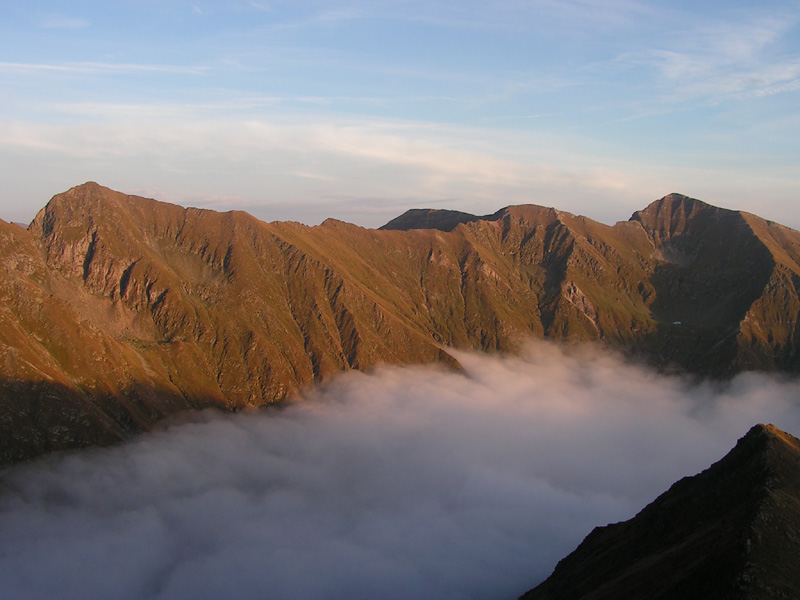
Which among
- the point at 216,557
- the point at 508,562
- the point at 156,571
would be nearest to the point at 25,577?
the point at 156,571

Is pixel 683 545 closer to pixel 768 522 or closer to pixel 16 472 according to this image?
pixel 768 522

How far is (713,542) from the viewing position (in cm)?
7550

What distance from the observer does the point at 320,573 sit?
187 meters

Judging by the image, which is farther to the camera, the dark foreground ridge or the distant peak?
the distant peak

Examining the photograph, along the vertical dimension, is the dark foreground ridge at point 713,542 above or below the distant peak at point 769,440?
below

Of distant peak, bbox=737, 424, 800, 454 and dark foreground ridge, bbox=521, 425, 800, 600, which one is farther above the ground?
distant peak, bbox=737, 424, 800, 454

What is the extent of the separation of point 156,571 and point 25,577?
105ft

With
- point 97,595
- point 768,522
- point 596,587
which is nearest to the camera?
point 768,522

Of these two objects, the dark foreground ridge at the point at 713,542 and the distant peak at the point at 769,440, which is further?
the distant peak at the point at 769,440

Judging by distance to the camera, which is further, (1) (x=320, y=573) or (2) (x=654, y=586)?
(1) (x=320, y=573)

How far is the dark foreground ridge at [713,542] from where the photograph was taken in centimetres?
6669

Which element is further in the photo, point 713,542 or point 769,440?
point 769,440

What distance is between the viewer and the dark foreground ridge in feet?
219

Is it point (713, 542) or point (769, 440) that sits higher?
point (769, 440)
